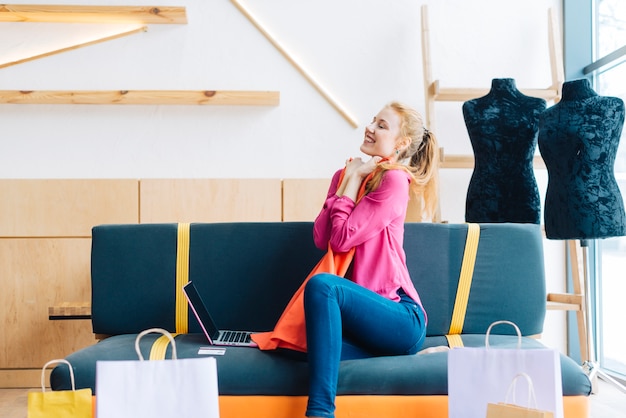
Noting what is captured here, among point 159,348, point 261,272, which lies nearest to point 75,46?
point 261,272

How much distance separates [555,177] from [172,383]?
1.92 metres

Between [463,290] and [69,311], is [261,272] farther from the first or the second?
[69,311]

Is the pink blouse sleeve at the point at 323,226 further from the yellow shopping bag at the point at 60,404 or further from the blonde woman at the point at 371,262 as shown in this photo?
the yellow shopping bag at the point at 60,404

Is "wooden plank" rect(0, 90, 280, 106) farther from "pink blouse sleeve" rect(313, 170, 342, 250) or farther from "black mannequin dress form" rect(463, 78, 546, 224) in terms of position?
"pink blouse sleeve" rect(313, 170, 342, 250)

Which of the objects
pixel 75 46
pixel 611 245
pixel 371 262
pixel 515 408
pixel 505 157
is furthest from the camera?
pixel 75 46

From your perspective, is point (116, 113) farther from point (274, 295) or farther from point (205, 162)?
point (274, 295)

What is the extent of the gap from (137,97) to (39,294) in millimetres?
1177

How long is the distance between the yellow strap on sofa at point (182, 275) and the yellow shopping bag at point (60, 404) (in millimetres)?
813

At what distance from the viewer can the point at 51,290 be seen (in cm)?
371

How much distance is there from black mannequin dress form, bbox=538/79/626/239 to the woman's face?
847mm

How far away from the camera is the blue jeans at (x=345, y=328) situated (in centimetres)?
195

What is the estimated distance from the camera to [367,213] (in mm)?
2287

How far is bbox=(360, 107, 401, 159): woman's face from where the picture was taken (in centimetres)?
249

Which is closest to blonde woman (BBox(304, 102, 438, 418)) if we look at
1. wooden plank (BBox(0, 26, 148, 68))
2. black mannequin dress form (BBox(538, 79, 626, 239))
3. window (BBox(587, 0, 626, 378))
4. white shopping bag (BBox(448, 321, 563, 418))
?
white shopping bag (BBox(448, 321, 563, 418))
